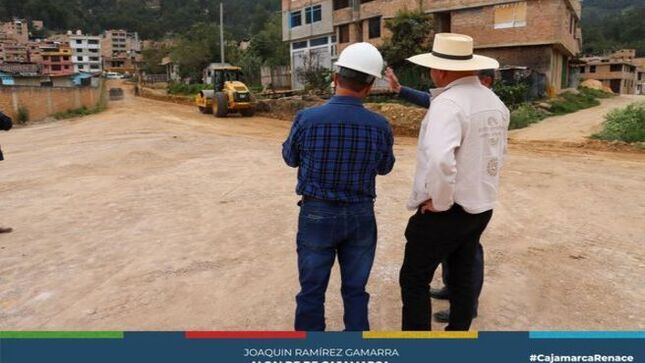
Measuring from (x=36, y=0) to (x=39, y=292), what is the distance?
159 metres

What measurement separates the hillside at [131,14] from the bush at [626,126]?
116 metres

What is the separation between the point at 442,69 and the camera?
265 cm

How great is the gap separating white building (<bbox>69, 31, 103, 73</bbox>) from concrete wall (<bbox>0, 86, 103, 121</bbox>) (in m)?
85.2

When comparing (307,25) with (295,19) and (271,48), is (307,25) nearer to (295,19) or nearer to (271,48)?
(295,19)

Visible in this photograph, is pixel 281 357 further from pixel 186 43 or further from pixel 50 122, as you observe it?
pixel 186 43

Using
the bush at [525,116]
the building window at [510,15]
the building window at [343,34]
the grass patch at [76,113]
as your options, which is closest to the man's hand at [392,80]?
the bush at [525,116]

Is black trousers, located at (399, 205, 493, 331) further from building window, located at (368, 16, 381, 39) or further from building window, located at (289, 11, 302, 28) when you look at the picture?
building window, located at (289, 11, 302, 28)

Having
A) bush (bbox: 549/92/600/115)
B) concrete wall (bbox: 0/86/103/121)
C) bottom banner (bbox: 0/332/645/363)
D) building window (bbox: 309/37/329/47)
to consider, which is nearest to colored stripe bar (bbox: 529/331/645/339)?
bottom banner (bbox: 0/332/645/363)

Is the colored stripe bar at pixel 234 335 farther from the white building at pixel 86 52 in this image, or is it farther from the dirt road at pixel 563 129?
the white building at pixel 86 52

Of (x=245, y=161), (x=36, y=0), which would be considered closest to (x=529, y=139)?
(x=245, y=161)

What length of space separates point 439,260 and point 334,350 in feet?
2.72

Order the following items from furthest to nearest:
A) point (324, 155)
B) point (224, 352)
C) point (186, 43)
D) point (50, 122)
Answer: point (186, 43) → point (50, 122) → point (324, 155) → point (224, 352)

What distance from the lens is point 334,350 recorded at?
2164 millimetres

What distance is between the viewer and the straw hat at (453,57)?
266 cm
